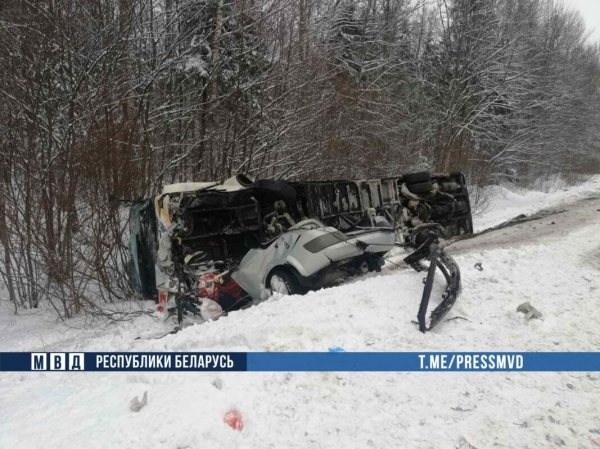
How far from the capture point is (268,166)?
9789 millimetres

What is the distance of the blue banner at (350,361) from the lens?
Answer: 3055mm

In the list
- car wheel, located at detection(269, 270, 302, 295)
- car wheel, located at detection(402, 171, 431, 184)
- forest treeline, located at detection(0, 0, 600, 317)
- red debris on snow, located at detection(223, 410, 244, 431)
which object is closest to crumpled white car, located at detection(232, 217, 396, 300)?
car wheel, located at detection(269, 270, 302, 295)

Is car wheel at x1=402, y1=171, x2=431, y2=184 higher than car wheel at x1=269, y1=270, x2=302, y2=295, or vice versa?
car wheel at x1=402, y1=171, x2=431, y2=184

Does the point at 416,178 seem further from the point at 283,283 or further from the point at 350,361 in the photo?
the point at 350,361

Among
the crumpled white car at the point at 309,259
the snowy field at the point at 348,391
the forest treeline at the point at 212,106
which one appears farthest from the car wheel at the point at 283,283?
the forest treeline at the point at 212,106

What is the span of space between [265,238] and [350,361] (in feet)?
12.3

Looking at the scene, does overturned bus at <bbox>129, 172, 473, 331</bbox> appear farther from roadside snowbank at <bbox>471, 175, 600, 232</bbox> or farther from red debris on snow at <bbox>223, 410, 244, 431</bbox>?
roadside snowbank at <bbox>471, 175, 600, 232</bbox>

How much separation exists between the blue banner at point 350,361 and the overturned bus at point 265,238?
0.93 metres

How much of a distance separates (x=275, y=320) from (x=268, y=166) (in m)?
6.34

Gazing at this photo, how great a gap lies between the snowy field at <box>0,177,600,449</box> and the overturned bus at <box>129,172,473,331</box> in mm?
638

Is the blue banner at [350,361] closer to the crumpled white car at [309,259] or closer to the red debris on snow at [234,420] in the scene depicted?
the red debris on snow at [234,420]

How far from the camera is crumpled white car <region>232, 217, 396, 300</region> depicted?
16.2ft

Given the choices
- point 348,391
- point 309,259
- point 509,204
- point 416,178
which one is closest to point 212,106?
point 416,178

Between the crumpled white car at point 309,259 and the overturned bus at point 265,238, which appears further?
the overturned bus at point 265,238
